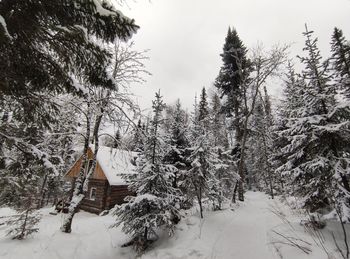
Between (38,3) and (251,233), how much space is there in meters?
10.5

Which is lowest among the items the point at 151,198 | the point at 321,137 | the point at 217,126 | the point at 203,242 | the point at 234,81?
the point at 203,242

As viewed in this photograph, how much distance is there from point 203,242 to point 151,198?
2.83 meters

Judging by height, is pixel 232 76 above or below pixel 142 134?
above

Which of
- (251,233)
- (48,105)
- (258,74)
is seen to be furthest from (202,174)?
(258,74)

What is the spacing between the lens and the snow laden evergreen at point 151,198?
29.7 ft

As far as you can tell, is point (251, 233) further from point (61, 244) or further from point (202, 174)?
point (61, 244)

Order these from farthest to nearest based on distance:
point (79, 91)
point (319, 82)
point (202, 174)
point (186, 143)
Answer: point (186, 143) < point (202, 174) < point (319, 82) < point (79, 91)

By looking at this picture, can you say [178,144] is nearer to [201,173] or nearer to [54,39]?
[201,173]

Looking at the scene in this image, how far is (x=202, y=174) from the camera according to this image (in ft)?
36.0

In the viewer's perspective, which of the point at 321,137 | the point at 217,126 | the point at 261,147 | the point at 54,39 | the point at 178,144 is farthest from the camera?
the point at 261,147

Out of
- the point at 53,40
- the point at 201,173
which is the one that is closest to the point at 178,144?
the point at 201,173

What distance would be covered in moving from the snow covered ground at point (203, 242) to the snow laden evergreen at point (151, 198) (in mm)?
806

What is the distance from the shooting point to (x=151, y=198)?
888 cm

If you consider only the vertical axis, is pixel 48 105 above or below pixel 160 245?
above
